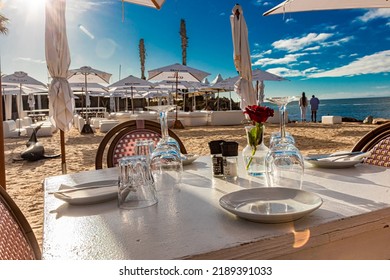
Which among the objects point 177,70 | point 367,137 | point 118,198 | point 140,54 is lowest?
point 118,198

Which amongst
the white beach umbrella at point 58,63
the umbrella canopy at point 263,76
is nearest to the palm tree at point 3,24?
the umbrella canopy at point 263,76

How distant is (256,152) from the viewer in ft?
4.12

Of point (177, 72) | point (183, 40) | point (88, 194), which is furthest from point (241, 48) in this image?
point (183, 40)

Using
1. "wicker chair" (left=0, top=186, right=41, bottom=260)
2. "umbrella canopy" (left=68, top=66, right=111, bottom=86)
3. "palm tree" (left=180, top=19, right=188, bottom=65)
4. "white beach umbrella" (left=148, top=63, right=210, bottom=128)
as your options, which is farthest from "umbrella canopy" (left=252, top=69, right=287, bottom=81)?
"palm tree" (left=180, top=19, right=188, bottom=65)

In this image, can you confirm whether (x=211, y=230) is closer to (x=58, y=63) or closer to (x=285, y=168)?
(x=285, y=168)

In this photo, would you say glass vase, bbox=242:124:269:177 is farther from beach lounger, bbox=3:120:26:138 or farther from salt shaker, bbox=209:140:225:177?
beach lounger, bbox=3:120:26:138

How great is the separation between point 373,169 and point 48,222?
4.49 feet

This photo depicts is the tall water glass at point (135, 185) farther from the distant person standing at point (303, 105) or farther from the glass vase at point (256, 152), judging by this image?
the distant person standing at point (303, 105)

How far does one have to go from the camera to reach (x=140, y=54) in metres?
34.0

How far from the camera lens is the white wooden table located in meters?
0.65

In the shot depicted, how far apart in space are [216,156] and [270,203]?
1.32 feet

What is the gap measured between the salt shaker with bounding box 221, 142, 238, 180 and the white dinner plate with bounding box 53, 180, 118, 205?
451 millimetres
